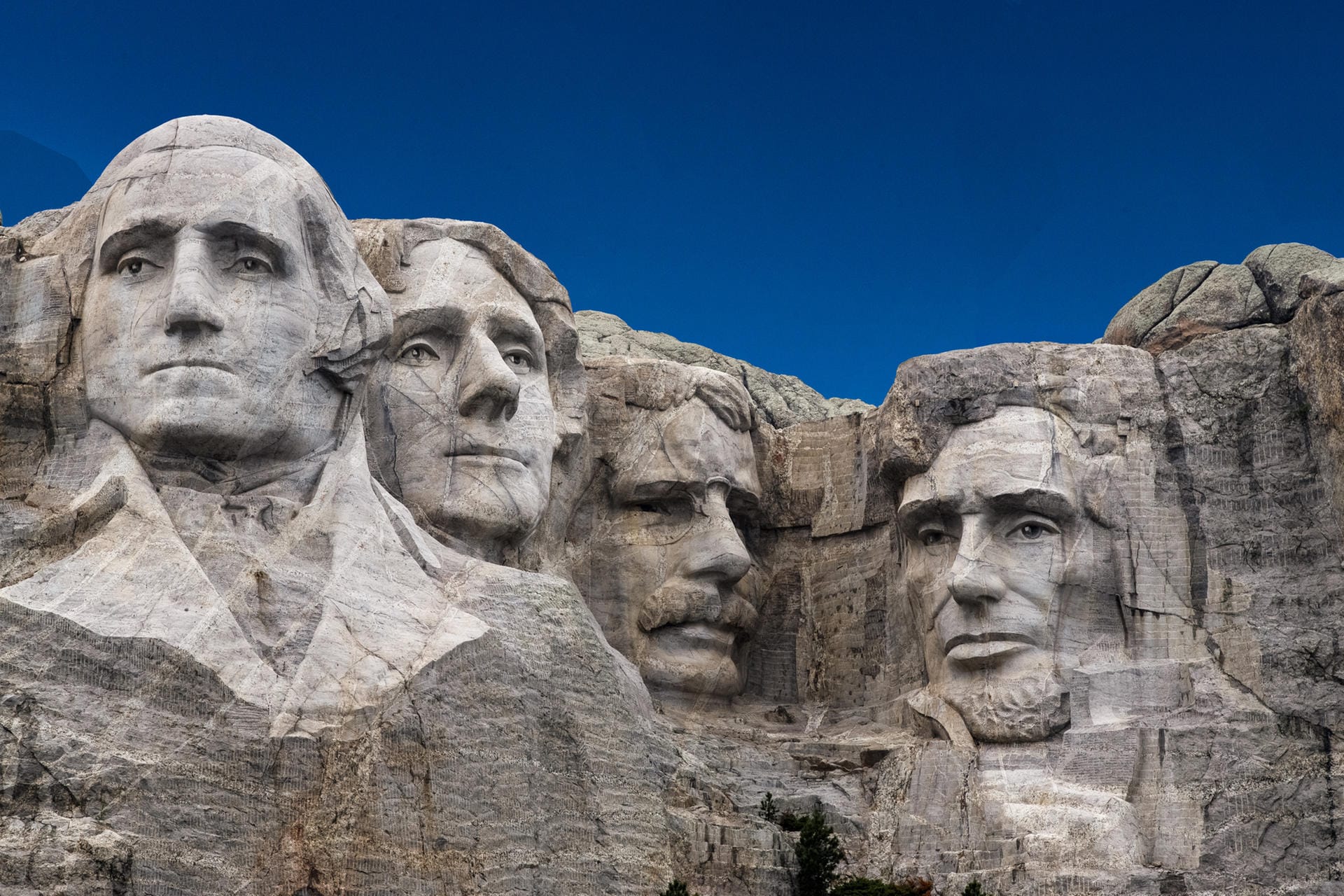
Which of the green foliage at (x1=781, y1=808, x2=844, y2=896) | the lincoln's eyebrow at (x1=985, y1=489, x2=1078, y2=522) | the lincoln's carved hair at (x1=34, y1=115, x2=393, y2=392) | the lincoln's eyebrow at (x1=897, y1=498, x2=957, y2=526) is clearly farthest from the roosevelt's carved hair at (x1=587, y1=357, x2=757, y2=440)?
the green foliage at (x1=781, y1=808, x2=844, y2=896)

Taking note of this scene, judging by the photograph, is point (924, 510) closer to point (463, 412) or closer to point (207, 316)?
point (463, 412)

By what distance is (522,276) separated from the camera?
18.1m

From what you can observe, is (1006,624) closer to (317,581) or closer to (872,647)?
(872,647)

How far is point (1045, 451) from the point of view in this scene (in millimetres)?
18000

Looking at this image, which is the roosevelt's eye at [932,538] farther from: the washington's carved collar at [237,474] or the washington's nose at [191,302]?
the washington's nose at [191,302]

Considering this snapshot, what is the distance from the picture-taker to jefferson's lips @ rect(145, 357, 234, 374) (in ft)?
49.5

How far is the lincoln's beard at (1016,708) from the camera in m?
17.4

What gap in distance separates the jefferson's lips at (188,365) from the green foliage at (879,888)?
190 inches

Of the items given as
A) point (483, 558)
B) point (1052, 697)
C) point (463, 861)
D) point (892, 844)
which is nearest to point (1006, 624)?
point (1052, 697)

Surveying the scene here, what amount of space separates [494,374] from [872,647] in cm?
389

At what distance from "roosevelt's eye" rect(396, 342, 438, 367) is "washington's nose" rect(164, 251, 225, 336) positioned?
7.60ft

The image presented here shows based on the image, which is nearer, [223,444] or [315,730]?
[315,730]

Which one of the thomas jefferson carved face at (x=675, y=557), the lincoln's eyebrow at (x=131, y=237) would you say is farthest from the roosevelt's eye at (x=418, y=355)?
the lincoln's eyebrow at (x=131, y=237)

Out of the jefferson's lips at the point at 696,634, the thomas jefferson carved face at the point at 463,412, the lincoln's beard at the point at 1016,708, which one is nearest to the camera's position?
the thomas jefferson carved face at the point at 463,412
